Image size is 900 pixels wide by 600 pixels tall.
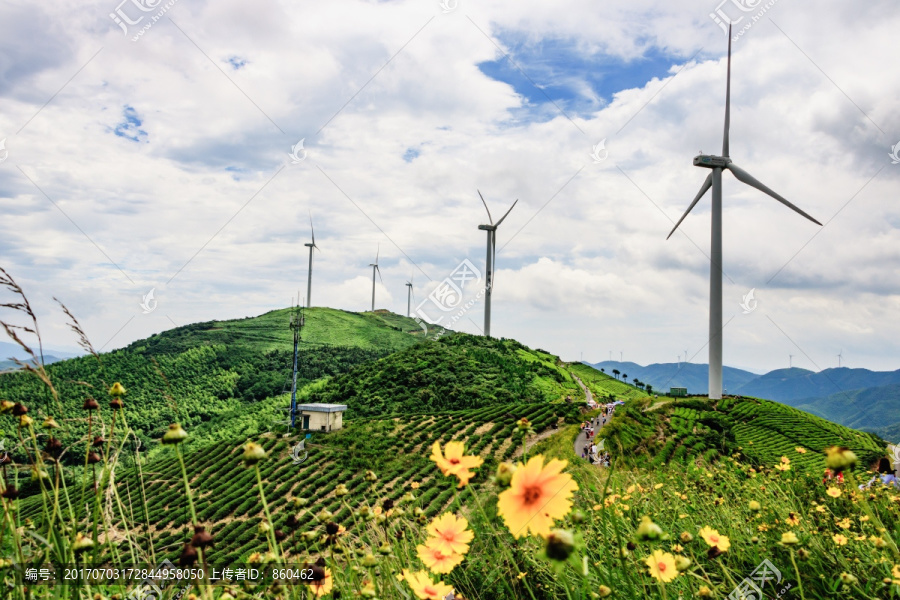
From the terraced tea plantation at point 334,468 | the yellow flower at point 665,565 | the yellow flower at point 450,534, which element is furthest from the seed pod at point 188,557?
the terraced tea plantation at point 334,468

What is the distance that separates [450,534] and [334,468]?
38.2m

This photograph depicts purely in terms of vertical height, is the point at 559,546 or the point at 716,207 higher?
the point at 716,207

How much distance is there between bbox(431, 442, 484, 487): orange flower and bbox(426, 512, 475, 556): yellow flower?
18.0 inches

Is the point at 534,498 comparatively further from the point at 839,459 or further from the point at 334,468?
the point at 334,468

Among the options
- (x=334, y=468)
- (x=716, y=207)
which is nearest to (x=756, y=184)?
(x=716, y=207)

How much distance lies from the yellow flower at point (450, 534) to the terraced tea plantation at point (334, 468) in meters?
25.1

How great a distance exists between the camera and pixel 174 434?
5.33 feet

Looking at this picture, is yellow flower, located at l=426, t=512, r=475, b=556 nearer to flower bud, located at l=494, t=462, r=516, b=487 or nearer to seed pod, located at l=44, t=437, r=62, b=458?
flower bud, located at l=494, t=462, r=516, b=487

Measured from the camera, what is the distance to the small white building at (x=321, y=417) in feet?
150

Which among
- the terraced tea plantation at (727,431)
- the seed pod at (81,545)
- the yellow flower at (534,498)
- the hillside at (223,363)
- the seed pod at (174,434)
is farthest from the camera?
the hillside at (223,363)

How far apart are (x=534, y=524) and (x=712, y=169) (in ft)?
145

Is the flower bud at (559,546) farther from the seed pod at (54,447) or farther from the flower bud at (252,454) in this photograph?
the seed pod at (54,447)

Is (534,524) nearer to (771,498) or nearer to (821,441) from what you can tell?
(771,498)

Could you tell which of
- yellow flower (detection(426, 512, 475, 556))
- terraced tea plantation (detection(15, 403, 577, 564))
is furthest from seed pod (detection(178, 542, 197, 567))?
terraced tea plantation (detection(15, 403, 577, 564))
